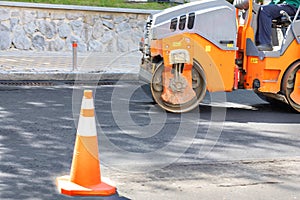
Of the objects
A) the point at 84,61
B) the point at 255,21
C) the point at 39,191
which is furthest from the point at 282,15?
the point at 84,61

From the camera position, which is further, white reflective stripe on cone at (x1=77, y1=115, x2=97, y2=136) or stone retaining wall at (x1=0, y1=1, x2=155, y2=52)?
stone retaining wall at (x1=0, y1=1, x2=155, y2=52)

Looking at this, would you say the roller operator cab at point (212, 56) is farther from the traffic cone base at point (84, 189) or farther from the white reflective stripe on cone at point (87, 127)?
the traffic cone base at point (84, 189)

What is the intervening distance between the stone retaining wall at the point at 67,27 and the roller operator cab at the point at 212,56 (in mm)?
7740

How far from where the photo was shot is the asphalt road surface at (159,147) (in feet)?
17.7

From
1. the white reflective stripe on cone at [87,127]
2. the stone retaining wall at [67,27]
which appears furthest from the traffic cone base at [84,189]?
the stone retaining wall at [67,27]

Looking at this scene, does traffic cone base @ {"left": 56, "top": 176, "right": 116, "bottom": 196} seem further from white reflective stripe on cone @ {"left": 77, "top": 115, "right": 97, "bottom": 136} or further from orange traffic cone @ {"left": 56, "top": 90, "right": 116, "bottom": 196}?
white reflective stripe on cone @ {"left": 77, "top": 115, "right": 97, "bottom": 136}

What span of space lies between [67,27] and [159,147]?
1038 centimetres

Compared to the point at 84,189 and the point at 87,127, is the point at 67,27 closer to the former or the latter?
the point at 87,127

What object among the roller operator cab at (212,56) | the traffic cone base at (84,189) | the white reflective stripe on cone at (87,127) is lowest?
the traffic cone base at (84,189)

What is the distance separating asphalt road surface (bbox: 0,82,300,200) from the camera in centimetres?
539

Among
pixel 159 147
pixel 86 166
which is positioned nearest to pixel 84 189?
pixel 86 166

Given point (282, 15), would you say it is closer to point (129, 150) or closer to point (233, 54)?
point (233, 54)

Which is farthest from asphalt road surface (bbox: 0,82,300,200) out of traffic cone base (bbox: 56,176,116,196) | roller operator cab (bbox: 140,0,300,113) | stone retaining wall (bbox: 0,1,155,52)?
stone retaining wall (bbox: 0,1,155,52)

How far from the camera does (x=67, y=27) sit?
16.6 metres
